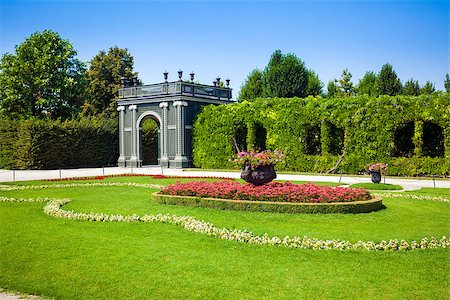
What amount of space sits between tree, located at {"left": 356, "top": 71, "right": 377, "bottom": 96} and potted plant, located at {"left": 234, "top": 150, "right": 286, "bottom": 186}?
42.4 metres

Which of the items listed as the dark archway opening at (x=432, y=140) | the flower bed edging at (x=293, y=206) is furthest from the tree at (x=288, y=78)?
the flower bed edging at (x=293, y=206)

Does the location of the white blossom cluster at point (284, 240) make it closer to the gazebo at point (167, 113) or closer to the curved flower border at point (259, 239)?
the curved flower border at point (259, 239)

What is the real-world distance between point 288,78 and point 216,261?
42957 mm

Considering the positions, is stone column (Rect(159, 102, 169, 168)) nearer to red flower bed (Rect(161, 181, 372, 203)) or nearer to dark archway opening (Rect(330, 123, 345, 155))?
dark archway opening (Rect(330, 123, 345, 155))

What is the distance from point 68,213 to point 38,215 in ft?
2.81

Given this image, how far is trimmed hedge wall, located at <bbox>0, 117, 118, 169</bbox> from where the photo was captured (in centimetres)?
3697

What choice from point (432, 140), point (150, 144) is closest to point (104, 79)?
point (150, 144)

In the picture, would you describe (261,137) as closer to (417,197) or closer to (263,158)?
(417,197)

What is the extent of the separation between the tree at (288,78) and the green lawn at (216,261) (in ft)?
124

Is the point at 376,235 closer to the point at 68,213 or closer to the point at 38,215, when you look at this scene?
the point at 68,213

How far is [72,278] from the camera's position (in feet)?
24.8

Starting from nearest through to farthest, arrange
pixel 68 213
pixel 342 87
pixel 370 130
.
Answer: pixel 68 213
pixel 370 130
pixel 342 87

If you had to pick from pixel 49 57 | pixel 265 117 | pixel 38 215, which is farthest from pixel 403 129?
pixel 49 57

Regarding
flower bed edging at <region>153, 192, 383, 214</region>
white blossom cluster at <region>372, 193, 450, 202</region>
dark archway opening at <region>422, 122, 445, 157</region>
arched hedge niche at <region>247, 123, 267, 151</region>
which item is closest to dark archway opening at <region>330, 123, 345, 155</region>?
dark archway opening at <region>422, 122, 445, 157</region>
